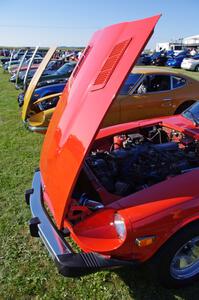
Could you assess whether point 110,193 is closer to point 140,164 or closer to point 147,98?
point 140,164

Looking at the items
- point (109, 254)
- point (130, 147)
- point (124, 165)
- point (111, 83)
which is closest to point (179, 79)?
point (130, 147)

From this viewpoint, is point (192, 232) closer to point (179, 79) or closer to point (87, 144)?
point (87, 144)

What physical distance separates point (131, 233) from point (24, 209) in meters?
2.23

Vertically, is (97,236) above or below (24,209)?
above

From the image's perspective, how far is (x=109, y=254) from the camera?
2.56 m

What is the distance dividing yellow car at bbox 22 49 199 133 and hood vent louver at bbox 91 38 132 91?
3741mm

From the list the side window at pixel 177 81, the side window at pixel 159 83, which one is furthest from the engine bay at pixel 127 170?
the side window at pixel 177 81

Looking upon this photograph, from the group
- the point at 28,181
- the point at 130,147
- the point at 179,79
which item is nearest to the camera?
the point at 130,147

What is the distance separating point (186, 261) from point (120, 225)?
79 centimetres

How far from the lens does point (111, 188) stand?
3152mm

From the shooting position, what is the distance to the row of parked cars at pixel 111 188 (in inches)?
99.3

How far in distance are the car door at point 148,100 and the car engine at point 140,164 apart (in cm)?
283

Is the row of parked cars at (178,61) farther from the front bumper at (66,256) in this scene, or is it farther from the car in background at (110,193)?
the front bumper at (66,256)

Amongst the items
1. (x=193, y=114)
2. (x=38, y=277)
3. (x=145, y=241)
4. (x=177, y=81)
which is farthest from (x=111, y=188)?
(x=177, y=81)
